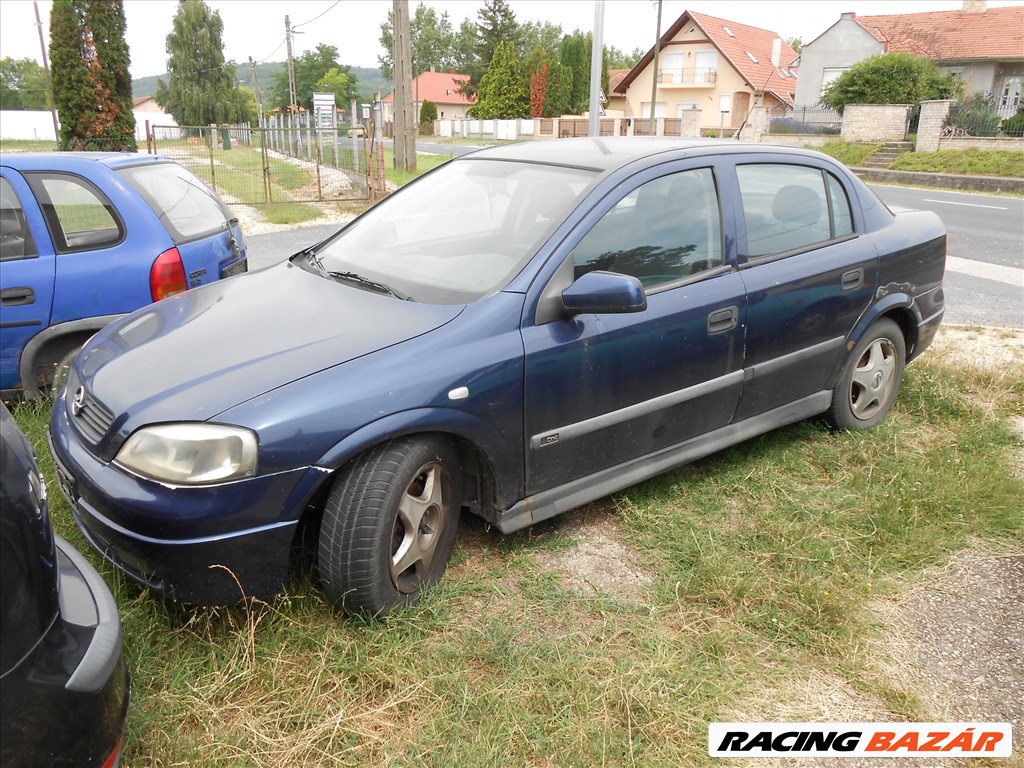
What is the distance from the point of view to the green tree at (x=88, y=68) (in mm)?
22344

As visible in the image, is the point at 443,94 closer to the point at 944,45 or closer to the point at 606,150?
the point at 944,45

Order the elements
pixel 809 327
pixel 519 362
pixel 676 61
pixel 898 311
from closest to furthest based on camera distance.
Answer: pixel 519 362 → pixel 809 327 → pixel 898 311 → pixel 676 61

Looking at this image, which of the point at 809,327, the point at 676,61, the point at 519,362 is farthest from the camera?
the point at 676,61

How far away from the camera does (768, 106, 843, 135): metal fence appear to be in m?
30.5

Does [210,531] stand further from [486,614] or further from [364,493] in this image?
[486,614]

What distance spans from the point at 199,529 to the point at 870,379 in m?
3.70

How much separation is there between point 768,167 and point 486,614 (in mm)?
2617

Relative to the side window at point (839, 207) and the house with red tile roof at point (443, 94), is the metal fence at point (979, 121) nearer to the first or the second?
the side window at point (839, 207)

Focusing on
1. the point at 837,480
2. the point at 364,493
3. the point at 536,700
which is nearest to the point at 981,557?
the point at 837,480

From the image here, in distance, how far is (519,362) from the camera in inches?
116

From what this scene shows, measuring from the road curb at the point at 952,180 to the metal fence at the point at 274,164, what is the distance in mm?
14778

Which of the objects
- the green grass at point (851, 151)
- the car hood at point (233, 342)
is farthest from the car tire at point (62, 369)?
the green grass at point (851, 151)

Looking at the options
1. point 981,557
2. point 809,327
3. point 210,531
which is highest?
point 809,327

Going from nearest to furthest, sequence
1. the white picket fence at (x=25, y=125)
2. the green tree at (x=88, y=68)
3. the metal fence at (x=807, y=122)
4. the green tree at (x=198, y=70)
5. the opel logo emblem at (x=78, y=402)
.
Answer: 1. the opel logo emblem at (x=78, y=402)
2. the green tree at (x=88, y=68)
3. the metal fence at (x=807, y=122)
4. the white picket fence at (x=25, y=125)
5. the green tree at (x=198, y=70)
